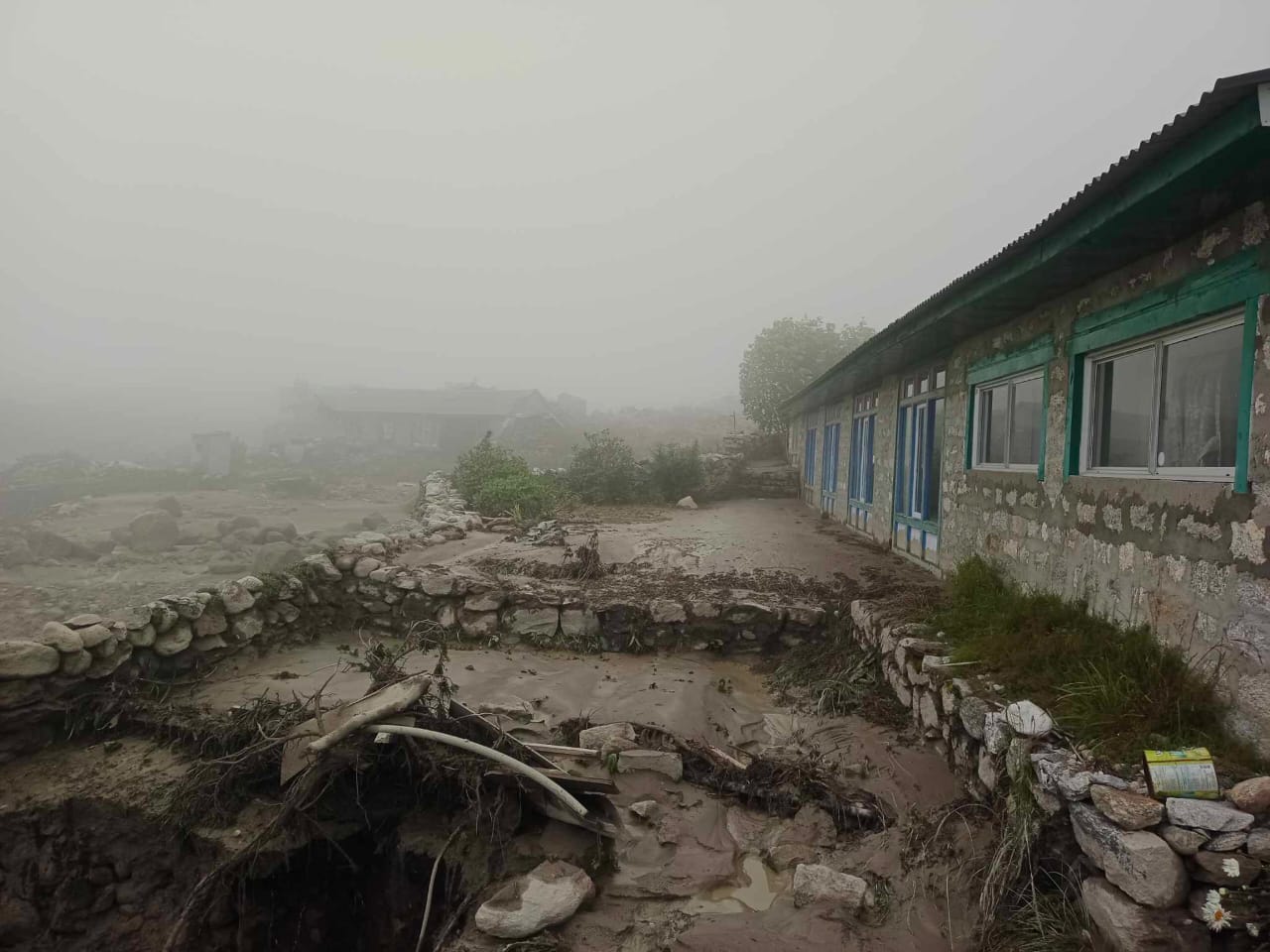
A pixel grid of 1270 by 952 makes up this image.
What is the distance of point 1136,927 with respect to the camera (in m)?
2.42

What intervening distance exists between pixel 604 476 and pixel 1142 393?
44.3 feet

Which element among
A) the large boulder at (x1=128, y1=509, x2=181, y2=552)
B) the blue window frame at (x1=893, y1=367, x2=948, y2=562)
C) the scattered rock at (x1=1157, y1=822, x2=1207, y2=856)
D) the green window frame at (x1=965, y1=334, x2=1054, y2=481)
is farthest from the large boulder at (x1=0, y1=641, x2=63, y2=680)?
the large boulder at (x1=128, y1=509, x2=181, y2=552)

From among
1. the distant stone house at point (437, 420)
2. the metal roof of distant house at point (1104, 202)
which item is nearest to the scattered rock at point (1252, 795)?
the metal roof of distant house at point (1104, 202)

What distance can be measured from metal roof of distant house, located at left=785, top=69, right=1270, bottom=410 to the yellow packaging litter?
8.33ft

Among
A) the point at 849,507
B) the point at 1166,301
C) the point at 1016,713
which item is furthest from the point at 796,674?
the point at 849,507

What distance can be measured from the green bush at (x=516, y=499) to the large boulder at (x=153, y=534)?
815 centimetres

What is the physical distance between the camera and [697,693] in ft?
Answer: 18.6

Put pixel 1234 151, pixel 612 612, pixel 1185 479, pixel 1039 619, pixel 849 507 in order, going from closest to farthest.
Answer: pixel 1234 151 < pixel 1185 479 < pixel 1039 619 < pixel 612 612 < pixel 849 507

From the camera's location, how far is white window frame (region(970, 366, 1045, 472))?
5.57 m

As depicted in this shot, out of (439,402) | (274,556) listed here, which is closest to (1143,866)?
(274,556)

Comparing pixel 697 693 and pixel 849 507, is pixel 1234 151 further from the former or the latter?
pixel 849 507

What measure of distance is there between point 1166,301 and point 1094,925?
336cm

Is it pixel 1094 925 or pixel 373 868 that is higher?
pixel 1094 925

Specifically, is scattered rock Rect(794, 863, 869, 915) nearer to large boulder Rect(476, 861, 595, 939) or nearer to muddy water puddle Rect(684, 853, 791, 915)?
muddy water puddle Rect(684, 853, 791, 915)
